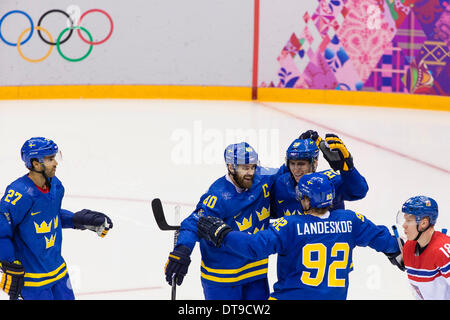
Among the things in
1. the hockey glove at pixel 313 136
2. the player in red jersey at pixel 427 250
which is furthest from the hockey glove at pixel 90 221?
the player in red jersey at pixel 427 250

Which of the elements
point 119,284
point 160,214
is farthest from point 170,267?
point 119,284

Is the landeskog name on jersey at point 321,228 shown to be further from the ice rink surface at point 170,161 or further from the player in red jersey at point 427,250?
the ice rink surface at point 170,161

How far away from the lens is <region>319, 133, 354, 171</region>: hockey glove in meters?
4.61

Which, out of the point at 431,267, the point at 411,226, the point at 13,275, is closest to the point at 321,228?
the point at 411,226

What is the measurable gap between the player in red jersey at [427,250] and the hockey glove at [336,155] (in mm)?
866

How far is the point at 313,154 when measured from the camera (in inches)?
178

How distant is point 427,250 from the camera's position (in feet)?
12.2

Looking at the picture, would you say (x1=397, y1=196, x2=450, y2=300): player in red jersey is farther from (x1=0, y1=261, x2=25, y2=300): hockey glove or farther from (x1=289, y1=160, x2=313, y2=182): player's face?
(x1=0, y1=261, x2=25, y2=300): hockey glove

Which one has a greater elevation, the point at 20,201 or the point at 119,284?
the point at 20,201

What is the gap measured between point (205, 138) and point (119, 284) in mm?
5398

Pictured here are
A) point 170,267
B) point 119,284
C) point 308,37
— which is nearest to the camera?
point 170,267

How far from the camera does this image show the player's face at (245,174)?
4.36 meters

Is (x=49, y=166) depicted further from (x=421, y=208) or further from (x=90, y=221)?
(x=421, y=208)
